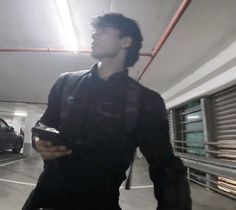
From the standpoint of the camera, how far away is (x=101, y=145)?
3.46 ft

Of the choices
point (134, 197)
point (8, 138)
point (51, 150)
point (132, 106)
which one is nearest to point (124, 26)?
point (132, 106)

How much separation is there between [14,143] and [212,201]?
9.15 meters

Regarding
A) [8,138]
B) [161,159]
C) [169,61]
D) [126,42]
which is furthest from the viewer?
[8,138]

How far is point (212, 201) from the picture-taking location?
4258 millimetres

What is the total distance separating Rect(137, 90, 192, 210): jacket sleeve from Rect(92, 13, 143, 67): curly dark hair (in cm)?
41

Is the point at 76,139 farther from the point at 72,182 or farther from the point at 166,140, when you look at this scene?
the point at 166,140

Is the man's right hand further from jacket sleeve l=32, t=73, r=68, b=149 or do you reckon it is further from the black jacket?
jacket sleeve l=32, t=73, r=68, b=149

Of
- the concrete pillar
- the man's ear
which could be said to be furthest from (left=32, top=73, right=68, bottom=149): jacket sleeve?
the concrete pillar

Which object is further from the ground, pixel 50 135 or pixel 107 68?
pixel 107 68

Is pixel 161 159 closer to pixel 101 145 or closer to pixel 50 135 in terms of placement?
pixel 101 145

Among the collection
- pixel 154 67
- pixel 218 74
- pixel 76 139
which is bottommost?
pixel 76 139

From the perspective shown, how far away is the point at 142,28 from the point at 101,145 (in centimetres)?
268

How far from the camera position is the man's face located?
52.2 inches

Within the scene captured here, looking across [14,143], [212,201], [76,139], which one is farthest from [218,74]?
[14,143]
